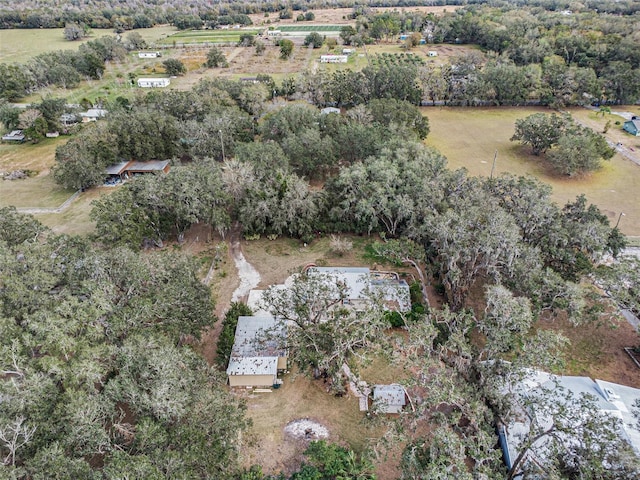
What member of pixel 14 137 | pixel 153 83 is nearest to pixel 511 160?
pixel 153 83

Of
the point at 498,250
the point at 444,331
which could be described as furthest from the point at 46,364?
the point at 498,250

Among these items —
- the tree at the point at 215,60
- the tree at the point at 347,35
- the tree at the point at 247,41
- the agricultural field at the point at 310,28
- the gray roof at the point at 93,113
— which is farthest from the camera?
the agricultural field at the point at 310,28

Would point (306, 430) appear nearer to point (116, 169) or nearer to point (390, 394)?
point (390, 394)

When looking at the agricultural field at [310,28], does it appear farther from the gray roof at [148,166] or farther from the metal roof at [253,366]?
the metal roof at [253,366]

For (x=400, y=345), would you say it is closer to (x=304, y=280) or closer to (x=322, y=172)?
(x=304, y=280)

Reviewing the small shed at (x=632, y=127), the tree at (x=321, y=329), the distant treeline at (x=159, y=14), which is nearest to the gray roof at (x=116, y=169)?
the tree at (x=321, y=329)

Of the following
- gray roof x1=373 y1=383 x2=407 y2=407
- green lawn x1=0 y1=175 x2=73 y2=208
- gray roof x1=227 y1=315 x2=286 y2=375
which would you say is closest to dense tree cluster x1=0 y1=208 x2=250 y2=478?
gray roof x1=227 y1=315 x2=286 y2=375
